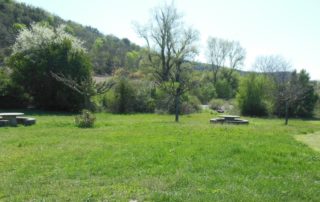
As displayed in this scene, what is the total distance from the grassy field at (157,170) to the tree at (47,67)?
17857 mm

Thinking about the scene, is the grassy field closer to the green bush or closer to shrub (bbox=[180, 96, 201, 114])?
the green bush

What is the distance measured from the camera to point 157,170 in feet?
25.9

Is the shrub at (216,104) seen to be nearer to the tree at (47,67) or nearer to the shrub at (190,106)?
the shrub at (190,106)

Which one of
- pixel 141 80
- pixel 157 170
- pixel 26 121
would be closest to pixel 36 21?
pixel 141 80

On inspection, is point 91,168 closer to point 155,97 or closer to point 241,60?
point 155,97

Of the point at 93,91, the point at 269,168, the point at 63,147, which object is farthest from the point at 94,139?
the point at 93,91

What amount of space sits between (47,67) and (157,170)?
23983 millimetres

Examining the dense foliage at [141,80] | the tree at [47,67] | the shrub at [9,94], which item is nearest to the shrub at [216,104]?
the dense foliage at [141,80]

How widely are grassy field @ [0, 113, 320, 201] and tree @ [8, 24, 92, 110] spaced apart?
17857mm

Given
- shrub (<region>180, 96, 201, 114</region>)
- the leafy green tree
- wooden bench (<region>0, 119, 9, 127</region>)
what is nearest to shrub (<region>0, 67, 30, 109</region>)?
wooden bench (<region>0, 119, 9, 127</region>)

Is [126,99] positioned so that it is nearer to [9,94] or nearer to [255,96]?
[9,94]

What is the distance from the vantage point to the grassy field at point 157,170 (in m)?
6.25

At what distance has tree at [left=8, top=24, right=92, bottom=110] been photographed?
29562 mm

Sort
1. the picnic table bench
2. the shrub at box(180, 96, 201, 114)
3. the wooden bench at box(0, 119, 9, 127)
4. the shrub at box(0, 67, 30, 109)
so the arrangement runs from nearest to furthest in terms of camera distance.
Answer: the wooden bench at box(0, 119, 9, 127), the picnic table bench, the shrub at box(0, 67, 30, 109), the shrub at box(180, 96, 201, 114)
